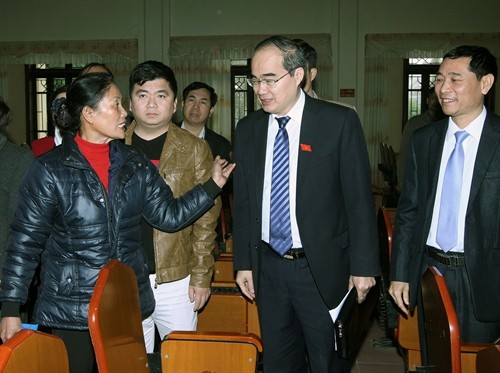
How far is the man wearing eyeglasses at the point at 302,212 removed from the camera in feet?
6.95

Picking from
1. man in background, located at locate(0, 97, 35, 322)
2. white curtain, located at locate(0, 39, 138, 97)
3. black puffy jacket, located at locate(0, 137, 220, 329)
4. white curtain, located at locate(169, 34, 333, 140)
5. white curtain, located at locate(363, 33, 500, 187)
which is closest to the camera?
black puffy jacket, located at locate(0, 137, 220, 329)

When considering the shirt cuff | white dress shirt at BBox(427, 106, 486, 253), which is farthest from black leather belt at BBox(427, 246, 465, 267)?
the shirt cuff

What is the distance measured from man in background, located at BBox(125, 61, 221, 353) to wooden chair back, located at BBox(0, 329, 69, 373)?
3.24 ft

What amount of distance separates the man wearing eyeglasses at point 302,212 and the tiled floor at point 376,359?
121 centimetres

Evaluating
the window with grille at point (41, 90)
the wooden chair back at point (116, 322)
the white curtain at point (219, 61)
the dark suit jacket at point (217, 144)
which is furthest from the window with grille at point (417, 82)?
the wooden chair back at point (116, 322)

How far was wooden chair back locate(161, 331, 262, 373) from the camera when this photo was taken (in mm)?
2020

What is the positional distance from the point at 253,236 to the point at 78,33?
28.1 ft

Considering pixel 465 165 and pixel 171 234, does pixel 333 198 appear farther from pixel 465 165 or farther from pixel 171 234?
pixel 171 234

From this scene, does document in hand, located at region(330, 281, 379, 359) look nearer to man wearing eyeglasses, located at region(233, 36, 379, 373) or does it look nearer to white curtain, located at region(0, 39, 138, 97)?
man wearing eyeglasses, located at region(233, 36, 379, 373)

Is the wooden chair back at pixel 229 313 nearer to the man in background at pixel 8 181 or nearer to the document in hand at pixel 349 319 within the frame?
the document in hand at pixel 349 319

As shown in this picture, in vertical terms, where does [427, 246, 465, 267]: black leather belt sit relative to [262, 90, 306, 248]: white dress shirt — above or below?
below

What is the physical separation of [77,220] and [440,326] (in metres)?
1.17

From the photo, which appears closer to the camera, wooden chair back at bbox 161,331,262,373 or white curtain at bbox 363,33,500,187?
wooden chair back at bbox 161,331,262,373

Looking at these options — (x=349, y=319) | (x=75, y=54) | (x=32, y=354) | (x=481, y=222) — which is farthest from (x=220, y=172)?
(x=75, y=54)
